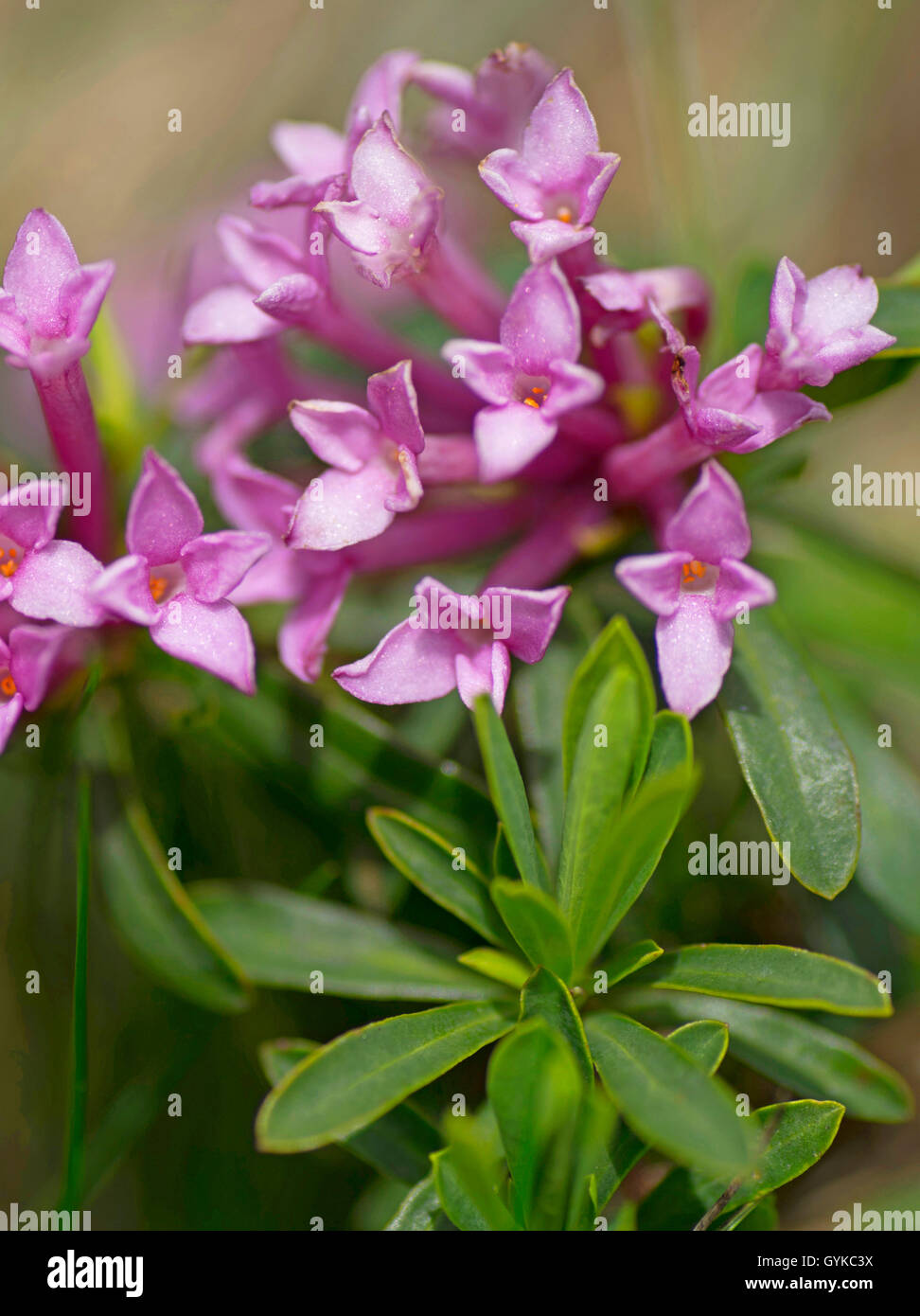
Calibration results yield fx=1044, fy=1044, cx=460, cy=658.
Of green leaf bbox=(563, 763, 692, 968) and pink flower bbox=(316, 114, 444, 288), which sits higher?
pink flower bbox=(316, 114, 444, 288)

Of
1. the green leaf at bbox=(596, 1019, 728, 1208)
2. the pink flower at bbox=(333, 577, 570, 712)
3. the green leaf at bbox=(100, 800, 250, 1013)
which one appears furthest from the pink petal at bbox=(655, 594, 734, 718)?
the green leaf at bbox=(100, 800, 250, 1013)

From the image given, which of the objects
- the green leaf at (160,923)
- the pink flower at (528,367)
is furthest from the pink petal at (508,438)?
the green leaf at (160,923)

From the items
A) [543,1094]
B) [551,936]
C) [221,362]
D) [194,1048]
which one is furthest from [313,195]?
[194,1048]

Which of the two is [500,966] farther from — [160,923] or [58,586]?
[58,586]

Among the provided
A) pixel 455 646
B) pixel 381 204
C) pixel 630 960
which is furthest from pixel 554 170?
pixel 630 960

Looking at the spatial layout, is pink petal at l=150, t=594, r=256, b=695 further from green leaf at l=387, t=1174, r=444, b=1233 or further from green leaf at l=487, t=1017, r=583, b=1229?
green leaf at l=387, t=1174, r=444, b=1233

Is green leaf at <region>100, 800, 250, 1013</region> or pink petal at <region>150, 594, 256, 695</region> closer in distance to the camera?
pink petal at <region>150, 594, 256, 695</region>

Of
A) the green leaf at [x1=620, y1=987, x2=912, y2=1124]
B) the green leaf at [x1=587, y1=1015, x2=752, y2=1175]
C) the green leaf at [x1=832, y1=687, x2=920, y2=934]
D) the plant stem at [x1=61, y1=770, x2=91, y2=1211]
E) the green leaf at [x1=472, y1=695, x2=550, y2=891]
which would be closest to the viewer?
the green leaf at [x1=587, y1=1015, x2=752, y2=1175]
